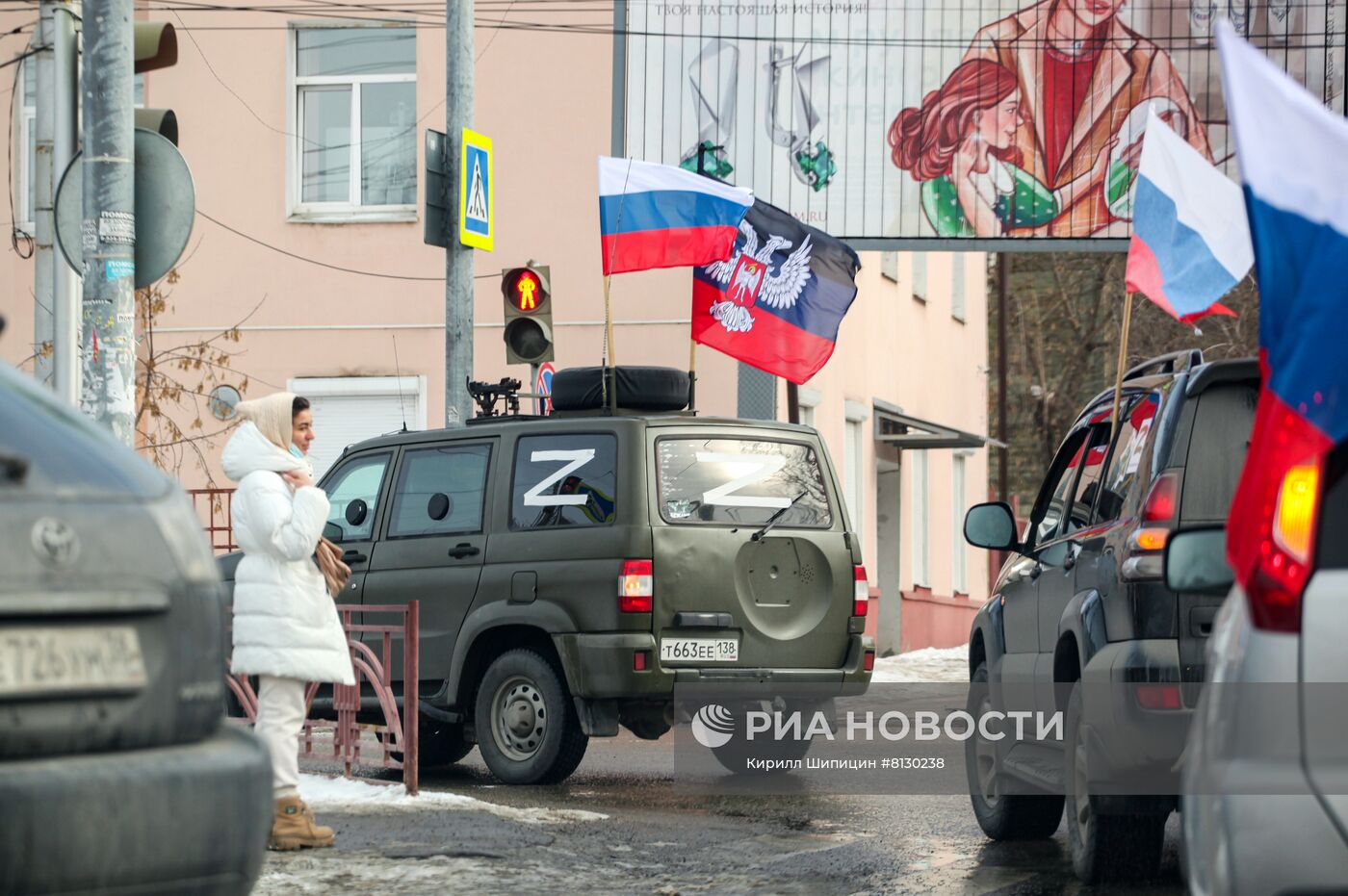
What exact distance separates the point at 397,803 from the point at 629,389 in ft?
13.1

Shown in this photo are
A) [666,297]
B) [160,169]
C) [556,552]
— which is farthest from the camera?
[666,297]

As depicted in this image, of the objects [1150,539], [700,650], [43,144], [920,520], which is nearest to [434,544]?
[700,650]

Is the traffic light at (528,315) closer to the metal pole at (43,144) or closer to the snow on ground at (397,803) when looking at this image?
the metal pole at (43,144)

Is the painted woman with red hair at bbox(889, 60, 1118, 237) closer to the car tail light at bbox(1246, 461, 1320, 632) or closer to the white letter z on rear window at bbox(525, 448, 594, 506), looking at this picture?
the white letter z on rear window at bbox(525, 448, 594, 506)

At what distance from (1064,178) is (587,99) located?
4778mm

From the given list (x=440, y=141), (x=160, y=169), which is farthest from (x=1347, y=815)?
(x=440, y=141)

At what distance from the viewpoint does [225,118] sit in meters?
A: 22.9

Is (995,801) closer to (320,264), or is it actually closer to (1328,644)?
(1328,644)

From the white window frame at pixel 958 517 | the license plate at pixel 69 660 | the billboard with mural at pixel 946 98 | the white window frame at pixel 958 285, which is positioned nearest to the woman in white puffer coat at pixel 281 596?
the license plate at pixel 69 660

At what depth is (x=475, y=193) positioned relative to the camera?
53.5 feet

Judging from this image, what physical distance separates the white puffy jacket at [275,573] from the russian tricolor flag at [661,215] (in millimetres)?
6777

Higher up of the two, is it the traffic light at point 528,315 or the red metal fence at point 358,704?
the traffic light at point 528,315

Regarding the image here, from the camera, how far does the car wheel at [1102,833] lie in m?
7.89

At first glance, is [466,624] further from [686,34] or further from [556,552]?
[686,34]
